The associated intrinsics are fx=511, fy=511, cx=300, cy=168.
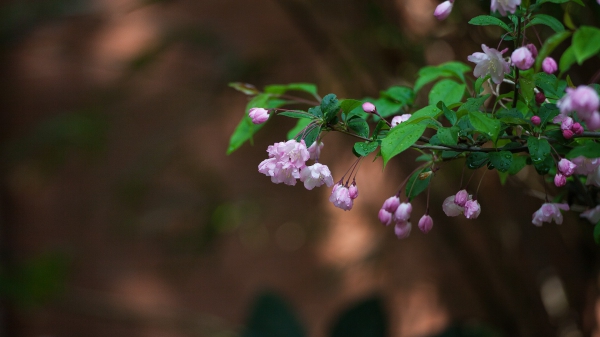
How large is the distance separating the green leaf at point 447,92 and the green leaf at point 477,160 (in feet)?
0.37

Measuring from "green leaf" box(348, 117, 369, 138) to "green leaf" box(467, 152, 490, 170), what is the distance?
102 mm

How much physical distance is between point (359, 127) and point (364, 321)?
34.8 inches

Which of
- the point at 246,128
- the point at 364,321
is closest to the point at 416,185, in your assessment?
the point at 246,128

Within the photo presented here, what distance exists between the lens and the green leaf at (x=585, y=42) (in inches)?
14.2

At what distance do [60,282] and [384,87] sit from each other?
120 cm

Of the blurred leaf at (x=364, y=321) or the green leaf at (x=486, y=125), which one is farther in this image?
the blurred leaf at (x=364, y=321)

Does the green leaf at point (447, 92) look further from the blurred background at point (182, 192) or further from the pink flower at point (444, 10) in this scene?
the blurred background at point (182, 192)

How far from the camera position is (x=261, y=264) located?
1667mm

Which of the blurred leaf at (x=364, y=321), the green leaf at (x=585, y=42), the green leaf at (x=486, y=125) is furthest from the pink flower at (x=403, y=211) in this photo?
the blurred leaf at (x=364, y=321)

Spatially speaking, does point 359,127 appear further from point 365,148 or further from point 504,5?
point 504,5

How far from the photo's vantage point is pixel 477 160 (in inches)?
19.2

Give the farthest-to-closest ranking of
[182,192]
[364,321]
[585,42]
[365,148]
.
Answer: [182,192] → [364,321] → [365,148] → [585,42]

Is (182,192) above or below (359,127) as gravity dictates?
above

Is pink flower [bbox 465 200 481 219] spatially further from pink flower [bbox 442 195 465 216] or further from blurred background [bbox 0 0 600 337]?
blurred background [bbox 0 0 600 337]
